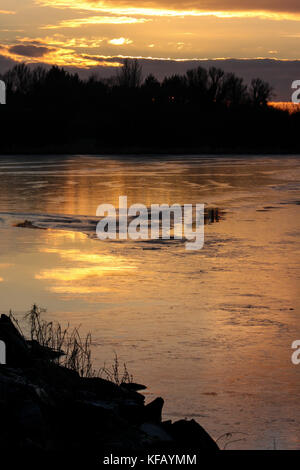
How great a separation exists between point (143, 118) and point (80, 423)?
70.3 meters

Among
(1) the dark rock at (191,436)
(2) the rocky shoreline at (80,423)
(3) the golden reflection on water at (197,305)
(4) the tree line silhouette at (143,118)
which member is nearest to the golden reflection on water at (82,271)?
(3) the golden reflection on water at (197,305)

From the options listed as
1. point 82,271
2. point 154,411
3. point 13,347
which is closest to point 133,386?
point 154,411

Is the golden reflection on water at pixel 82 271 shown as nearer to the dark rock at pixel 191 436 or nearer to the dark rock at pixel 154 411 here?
the dark rock at pixel 154 411

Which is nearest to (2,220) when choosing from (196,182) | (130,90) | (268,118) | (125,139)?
(196,182)

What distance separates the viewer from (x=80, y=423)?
539 centimetres

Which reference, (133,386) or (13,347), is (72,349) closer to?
(13,347)

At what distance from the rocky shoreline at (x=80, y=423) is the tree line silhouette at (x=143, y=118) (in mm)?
56017

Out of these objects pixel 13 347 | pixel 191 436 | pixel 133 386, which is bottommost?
pixel 133 386

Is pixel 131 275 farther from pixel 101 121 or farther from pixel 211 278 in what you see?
pixel 101 121

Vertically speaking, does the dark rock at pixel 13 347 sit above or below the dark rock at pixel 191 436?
above

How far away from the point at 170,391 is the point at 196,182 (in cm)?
2343

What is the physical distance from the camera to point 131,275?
1148 cm

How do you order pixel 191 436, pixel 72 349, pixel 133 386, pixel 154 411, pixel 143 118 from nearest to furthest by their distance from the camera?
pixel 191 436 → pixel 154 411 → pixel 133 386 → pixel 72 349 → pixel 143 118

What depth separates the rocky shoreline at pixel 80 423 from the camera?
5090 millimetres
